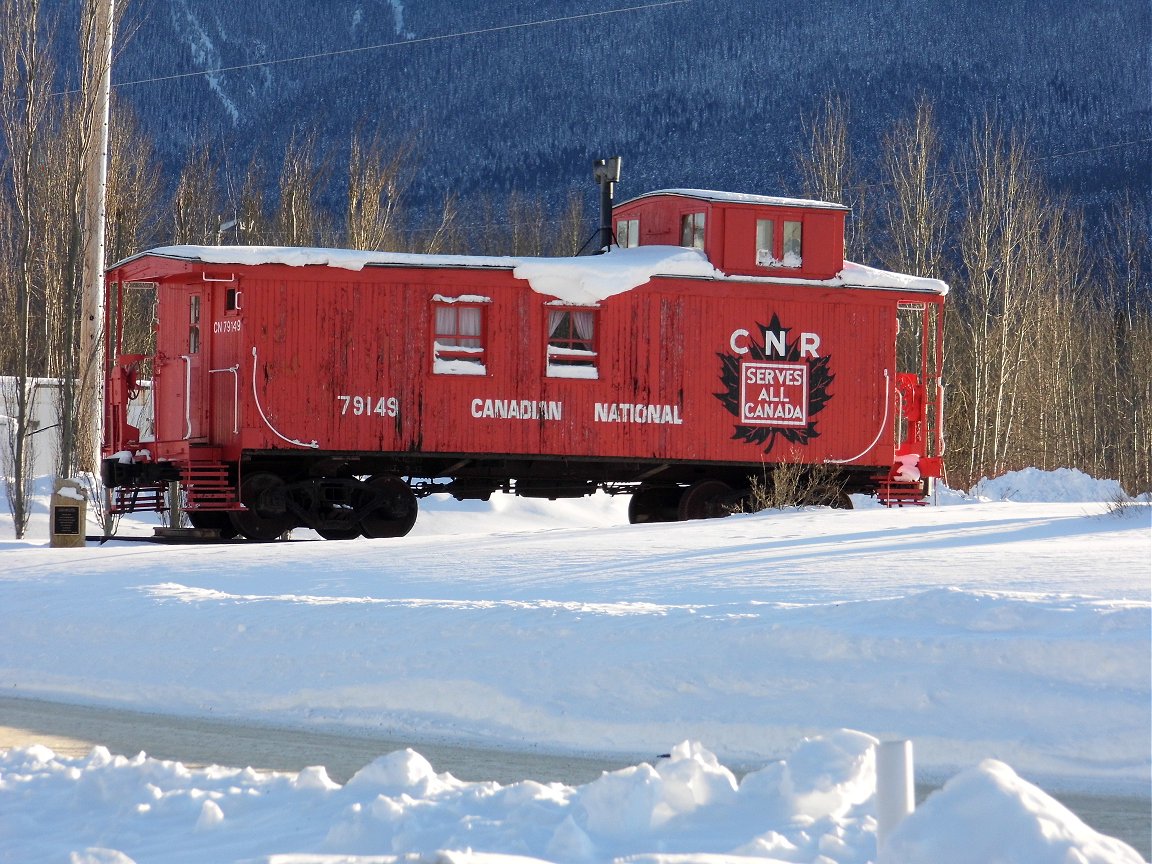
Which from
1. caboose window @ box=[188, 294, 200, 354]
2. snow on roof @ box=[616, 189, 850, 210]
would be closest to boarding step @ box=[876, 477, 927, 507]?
snow on roof @ box=[616, 189, 850, 210]

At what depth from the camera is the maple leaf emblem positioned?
59.2ft

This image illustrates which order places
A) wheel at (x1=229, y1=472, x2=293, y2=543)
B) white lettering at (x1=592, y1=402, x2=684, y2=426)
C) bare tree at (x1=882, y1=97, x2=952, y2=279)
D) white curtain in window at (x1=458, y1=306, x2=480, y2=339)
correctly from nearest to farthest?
1. wheel at (x1=229, y1=472, x2=293, y2=543)
2. white curtain in window at (x1=458, y1=306, x2=480, y2=339)
3. white lettering at (x1=592, y1=402, x2=684, y2=426)
4. bare tree at (x1=882, y1=97, x2=952, y2=279)

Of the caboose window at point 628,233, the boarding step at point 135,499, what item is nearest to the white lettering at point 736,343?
the caboose window at point 628,233

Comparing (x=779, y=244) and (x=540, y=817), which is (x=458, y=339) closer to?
(x=779, y=244)

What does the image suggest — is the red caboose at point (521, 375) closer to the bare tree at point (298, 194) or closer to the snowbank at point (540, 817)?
the snowbank at point (540, 817)

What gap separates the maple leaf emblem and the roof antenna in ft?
9.31

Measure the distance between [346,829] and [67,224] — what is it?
19.3m

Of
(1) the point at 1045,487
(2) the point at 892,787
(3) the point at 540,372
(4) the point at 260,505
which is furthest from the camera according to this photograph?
(1) the point at 1045,487

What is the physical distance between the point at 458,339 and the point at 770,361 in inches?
151

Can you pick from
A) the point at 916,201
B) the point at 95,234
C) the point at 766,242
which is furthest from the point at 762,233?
the point at 916,201

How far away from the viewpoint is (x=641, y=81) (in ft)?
532

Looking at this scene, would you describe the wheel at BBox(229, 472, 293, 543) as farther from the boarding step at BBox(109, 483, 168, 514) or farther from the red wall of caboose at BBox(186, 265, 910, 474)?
the boarding step at BBox(109, 483, 168, 514)

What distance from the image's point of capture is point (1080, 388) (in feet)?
187

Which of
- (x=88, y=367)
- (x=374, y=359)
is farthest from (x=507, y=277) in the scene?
(x=88, y=367)
